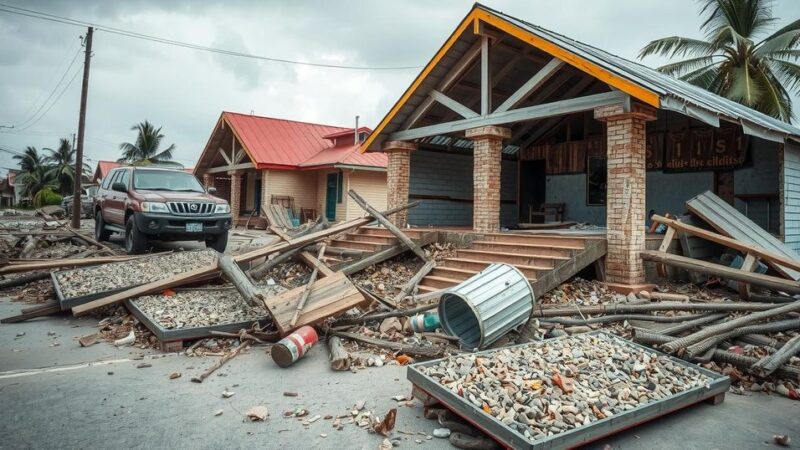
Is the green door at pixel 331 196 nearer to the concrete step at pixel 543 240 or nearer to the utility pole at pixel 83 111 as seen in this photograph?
the utility pole at pixel 83 111

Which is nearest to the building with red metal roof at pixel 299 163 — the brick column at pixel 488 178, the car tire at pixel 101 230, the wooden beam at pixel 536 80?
the car tire at pixel 101 230

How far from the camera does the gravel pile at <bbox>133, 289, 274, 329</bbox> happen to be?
6.13m

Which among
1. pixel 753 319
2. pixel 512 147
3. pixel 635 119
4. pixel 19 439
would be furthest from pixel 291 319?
pixel 512 147

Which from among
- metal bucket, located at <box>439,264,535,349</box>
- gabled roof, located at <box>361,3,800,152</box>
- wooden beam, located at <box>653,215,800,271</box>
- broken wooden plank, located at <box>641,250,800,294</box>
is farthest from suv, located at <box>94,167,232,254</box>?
wooden beam, located at <box>653,215,800,271</box>

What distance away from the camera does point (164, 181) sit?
11828 millimetres

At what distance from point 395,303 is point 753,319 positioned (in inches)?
172

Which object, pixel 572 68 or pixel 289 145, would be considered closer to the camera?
pixel 572 68

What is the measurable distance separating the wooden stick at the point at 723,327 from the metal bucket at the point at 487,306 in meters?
1.49

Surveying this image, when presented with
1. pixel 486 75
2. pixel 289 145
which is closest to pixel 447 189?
pixel 486 75

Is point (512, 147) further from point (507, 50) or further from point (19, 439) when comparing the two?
point (19, 439)

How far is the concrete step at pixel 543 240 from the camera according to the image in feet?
26.1

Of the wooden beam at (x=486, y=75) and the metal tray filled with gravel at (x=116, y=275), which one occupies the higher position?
the wooden beam at (x=486, y=75)

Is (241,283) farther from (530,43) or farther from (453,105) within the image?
(530,43)

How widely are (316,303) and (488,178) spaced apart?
5.16 m
